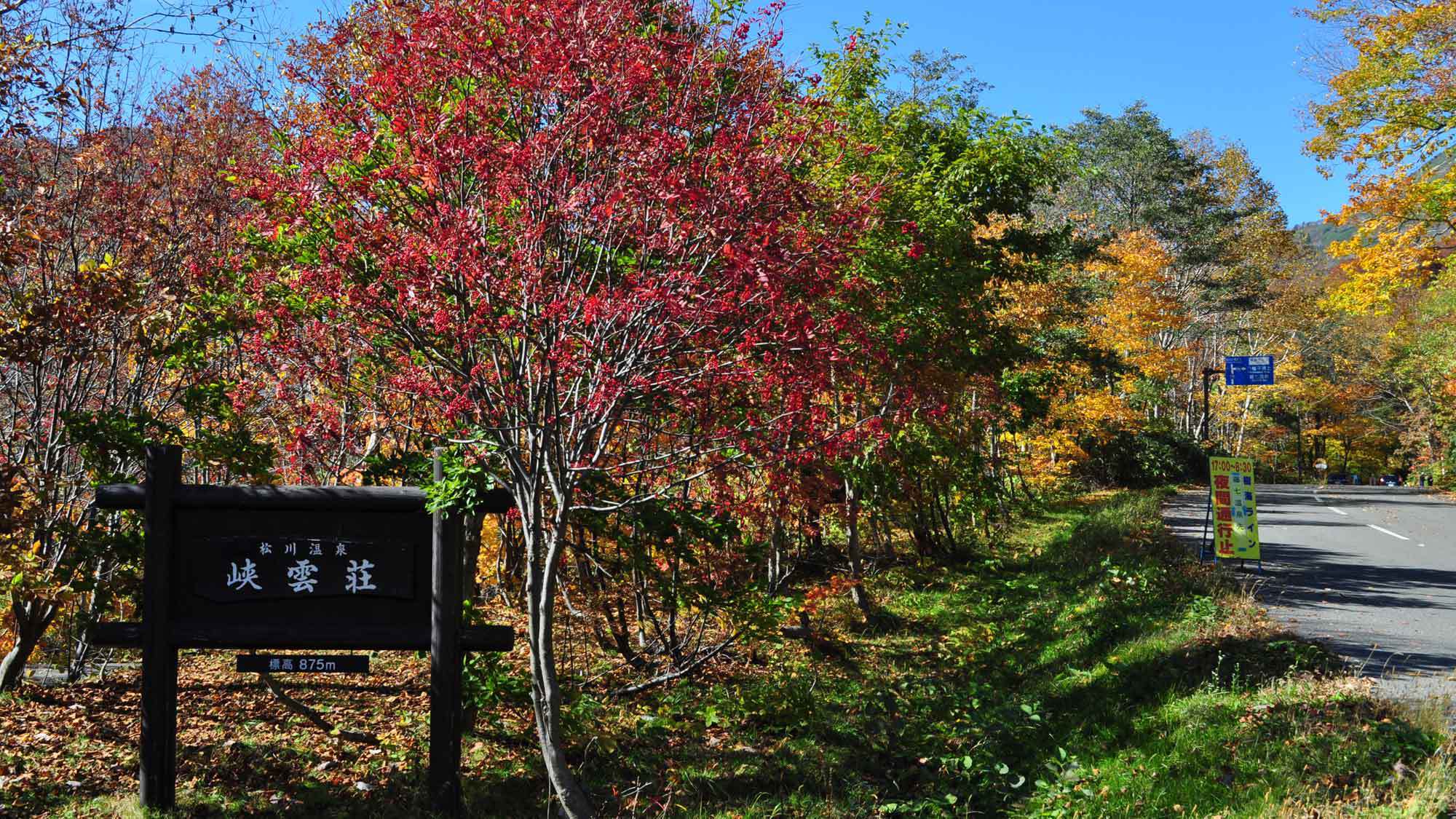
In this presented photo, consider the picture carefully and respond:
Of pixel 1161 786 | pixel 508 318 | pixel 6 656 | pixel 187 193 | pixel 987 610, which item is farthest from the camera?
pixel 987 610

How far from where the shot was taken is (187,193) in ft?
32.2

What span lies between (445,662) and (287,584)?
1.17 metres

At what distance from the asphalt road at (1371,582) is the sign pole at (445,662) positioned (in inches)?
270

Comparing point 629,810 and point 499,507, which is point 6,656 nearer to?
point 499,507

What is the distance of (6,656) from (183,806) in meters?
3.15

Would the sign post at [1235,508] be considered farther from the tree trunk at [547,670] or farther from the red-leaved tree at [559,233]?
the tree trunk at [547,670]

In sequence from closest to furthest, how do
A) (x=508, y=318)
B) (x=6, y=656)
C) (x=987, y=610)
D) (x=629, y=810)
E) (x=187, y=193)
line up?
(x=508, y=318)
(x=629, y=810)
(x=6, y=656)
(x=187, y=193)
(x=987, y=610)

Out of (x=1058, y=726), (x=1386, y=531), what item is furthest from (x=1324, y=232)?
(x=1058, y=726)

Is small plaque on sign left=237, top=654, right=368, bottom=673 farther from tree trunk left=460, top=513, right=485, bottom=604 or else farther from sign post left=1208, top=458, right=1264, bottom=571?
sign post left=1208, top=458, right=1264, bottom=571

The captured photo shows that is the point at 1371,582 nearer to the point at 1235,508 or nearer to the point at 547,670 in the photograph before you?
the point at 1235,508

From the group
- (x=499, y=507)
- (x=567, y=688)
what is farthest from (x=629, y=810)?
(x=499, y=507)

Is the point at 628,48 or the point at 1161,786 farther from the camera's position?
the point at 1161,786

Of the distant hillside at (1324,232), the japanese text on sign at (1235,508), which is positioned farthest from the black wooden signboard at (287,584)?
the distant hillside at (1324,232)

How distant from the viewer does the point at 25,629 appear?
26.1ft
